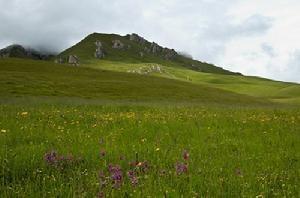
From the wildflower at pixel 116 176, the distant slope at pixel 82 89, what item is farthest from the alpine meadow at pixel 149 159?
the distant slope at pixel 82 89

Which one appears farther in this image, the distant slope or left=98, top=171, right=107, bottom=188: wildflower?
the distant slope

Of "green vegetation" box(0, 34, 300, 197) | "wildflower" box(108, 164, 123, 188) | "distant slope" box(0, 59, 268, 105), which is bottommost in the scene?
"distant slope" box(0, 59, 268, 105)

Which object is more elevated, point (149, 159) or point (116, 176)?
point (116, 176)

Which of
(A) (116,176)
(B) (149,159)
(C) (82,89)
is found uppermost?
(A) (116,176)

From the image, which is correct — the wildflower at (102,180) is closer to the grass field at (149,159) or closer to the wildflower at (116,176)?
the grass field at (149,159)

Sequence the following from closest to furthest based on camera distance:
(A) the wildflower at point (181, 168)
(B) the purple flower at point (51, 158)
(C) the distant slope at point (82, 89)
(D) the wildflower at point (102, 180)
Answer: (D) the wildflower at point (102, 180), (A) the wildflower at point (181, 168), (B) the purple flower at point (51, 158), (C) the distant slope at point (82, 89)

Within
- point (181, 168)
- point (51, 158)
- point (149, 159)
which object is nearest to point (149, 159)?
point (149, 159)

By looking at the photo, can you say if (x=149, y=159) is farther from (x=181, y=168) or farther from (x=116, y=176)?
(x=116, y=176)

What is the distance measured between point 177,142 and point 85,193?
19.2 feet

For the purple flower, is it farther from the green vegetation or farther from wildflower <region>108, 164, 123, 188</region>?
wildflower <region>108, 164, 123, 188</region>

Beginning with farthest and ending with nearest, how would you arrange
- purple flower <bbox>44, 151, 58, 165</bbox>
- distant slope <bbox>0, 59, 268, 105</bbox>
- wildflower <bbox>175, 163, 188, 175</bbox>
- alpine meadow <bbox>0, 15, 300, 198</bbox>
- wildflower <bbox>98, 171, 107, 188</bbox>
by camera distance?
distant slope <bbox>0, 59, 268, 105</bbox>
purple flower <bbox>44, 151, 58, 165</bbox>
wildflower <bbox>175, 163, 188, 175</bbox>
alpine meadow <bbox>0, 15, 300, 198</bbox>
wildflower <bbox>98, 171, 107, 188</bbox>

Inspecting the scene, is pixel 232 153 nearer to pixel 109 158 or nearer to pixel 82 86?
pixel 109 158

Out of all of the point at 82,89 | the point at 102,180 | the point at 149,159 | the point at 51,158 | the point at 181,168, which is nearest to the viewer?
the point at 102,180

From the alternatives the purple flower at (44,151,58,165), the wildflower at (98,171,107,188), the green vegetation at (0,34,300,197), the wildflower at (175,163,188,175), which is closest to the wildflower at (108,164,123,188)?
the green vegetation at (0,34,300,197)
